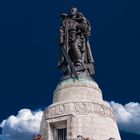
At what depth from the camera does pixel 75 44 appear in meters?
30.4

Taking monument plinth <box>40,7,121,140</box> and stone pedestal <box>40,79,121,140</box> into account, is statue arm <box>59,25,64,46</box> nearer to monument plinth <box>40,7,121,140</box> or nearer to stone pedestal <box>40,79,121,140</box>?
monument plinth <box>40,7,121,140</box>

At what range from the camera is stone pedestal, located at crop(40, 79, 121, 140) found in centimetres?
2517

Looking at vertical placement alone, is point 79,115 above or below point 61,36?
below

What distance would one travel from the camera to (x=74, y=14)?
31.6 metres

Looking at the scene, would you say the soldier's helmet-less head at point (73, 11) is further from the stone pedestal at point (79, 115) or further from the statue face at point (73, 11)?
the stone pedestal at point (79, 115)

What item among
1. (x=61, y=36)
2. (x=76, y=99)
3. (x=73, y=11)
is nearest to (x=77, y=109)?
(x=76, y=99)

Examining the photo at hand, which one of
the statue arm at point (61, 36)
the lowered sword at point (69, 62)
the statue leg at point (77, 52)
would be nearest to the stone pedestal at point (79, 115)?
the lowered sword at point (69, 62)

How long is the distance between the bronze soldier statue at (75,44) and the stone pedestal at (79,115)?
Answer: 6.51ft

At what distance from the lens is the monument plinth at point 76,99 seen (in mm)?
25312

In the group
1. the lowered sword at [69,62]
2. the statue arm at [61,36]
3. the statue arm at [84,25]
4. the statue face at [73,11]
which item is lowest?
the lowered sword at [69,62]

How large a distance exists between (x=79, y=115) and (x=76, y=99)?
4.18ft

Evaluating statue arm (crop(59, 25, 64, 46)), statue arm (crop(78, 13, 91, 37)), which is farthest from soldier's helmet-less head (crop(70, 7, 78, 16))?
statue arm (crop(59, 25, 64, 46))

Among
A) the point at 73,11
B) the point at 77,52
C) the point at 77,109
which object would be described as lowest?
the point at 77,109

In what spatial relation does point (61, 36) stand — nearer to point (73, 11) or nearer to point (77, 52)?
point (77, 52)
